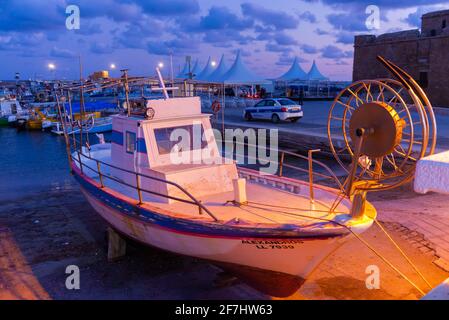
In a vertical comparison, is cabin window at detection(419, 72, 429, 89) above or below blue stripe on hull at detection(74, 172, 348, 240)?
above

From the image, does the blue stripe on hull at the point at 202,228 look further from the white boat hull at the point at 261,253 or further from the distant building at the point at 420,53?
the distant building at the point at 420,53

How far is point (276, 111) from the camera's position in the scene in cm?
2616

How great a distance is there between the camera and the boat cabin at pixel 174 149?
7922 millimetres

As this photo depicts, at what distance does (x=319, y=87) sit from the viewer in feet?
174

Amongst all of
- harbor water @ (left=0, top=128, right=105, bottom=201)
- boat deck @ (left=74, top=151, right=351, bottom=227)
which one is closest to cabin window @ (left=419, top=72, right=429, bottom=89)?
harbor water @ (left=0, top=128, right=105, bottom=201)

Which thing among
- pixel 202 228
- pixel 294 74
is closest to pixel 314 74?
pixel 294 74

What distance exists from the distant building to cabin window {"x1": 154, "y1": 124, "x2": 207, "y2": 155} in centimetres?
2763

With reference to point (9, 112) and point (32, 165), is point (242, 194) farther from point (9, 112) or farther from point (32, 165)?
point (9, 112)

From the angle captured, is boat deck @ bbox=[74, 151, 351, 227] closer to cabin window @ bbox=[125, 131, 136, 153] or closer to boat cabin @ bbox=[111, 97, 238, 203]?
boat cabin @ bbox=[111, 97, 238, 203]

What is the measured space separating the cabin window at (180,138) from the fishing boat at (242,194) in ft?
0.07

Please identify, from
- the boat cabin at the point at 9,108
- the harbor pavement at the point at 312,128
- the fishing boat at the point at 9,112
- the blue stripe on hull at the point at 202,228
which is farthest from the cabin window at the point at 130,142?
the boat cabin at the point at 9,108

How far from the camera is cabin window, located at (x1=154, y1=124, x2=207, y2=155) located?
835 centimetres
